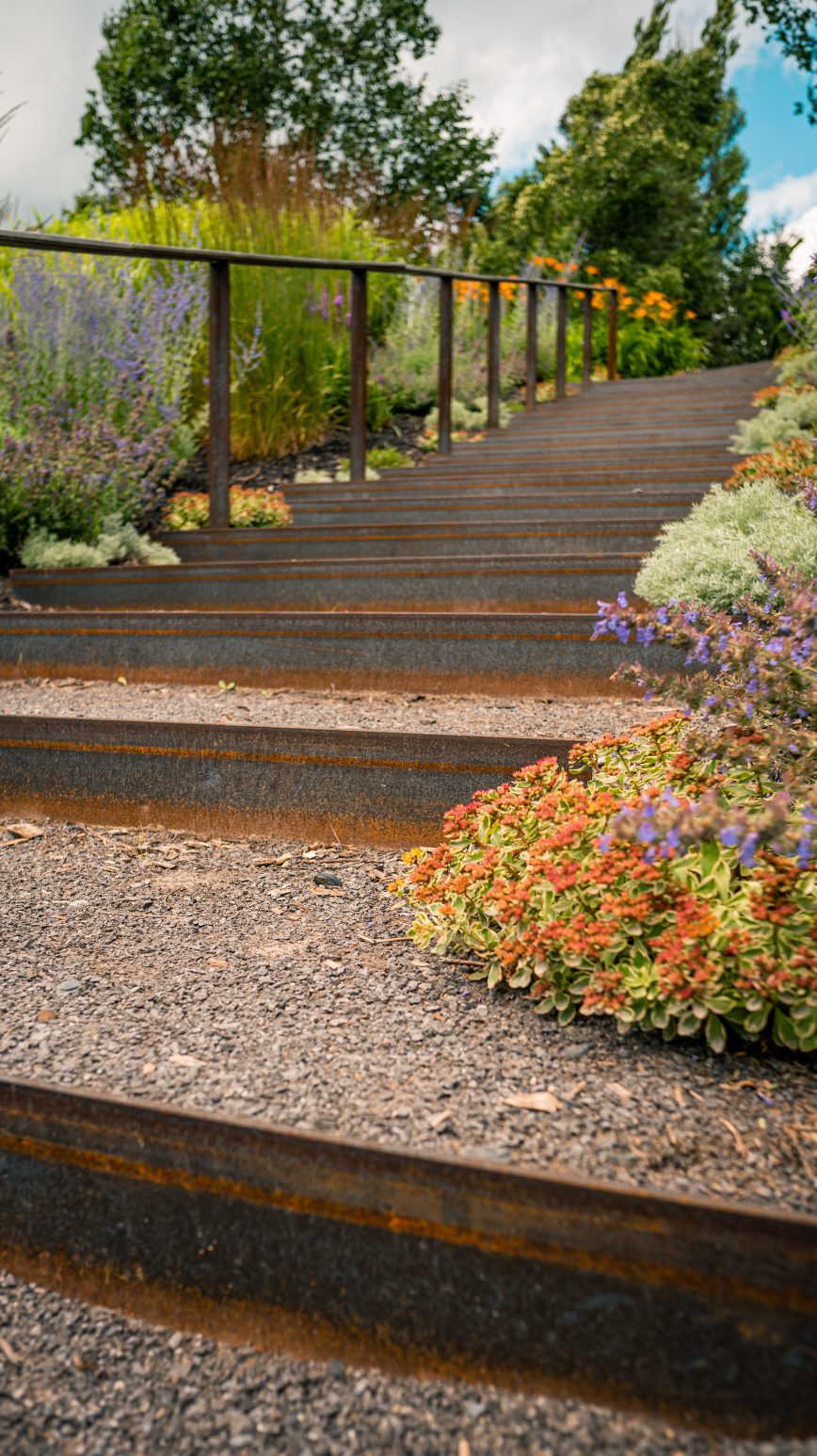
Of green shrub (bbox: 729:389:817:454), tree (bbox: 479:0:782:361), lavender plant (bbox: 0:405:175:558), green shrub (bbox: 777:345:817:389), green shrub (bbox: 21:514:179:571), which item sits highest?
tree (bbox: 479:0:782:361)

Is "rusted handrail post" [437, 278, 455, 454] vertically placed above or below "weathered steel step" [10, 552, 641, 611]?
above

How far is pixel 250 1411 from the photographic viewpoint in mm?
1271

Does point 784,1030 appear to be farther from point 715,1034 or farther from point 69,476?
point 69,476

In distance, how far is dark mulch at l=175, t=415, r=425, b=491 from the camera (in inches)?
285

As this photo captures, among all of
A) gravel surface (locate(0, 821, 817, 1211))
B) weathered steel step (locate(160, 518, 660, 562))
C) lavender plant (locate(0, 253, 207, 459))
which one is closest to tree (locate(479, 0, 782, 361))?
lavender plant (locate(0, 253, 207, 459))

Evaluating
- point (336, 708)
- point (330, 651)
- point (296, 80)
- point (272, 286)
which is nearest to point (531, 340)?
point (272, 286)

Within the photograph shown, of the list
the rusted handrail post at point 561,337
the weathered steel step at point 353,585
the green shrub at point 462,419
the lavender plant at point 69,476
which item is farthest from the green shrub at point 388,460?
the weathered steel step at point 353,585

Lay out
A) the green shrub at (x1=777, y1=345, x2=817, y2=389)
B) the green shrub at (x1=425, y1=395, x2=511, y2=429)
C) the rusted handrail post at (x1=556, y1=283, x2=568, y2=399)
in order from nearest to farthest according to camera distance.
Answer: the green shrub at (x1=777, y1=345, x2=817, y2=389), the green shrub at (x1=425, y1=395, x2=511, y2=429), the rusted handrail post at (x1=556, y1=283, x2=568, y2=399)

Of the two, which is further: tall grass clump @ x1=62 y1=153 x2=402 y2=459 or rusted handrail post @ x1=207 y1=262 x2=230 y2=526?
Result: tall grass clump @ x1=62 y1=153 x2=402 y2=459

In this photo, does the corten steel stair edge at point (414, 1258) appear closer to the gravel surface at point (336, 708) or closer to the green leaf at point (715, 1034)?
the green leaf at point (715, 1034)

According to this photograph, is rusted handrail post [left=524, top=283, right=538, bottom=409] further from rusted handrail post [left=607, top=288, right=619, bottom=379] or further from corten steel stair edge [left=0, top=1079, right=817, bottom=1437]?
corten steel stair edge [left=0, top=1079, right=817, bottom=1437]

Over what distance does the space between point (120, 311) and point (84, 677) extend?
3.10 m

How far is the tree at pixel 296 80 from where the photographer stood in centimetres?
2450

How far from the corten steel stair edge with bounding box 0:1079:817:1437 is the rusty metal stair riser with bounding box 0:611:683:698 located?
2.01 m
